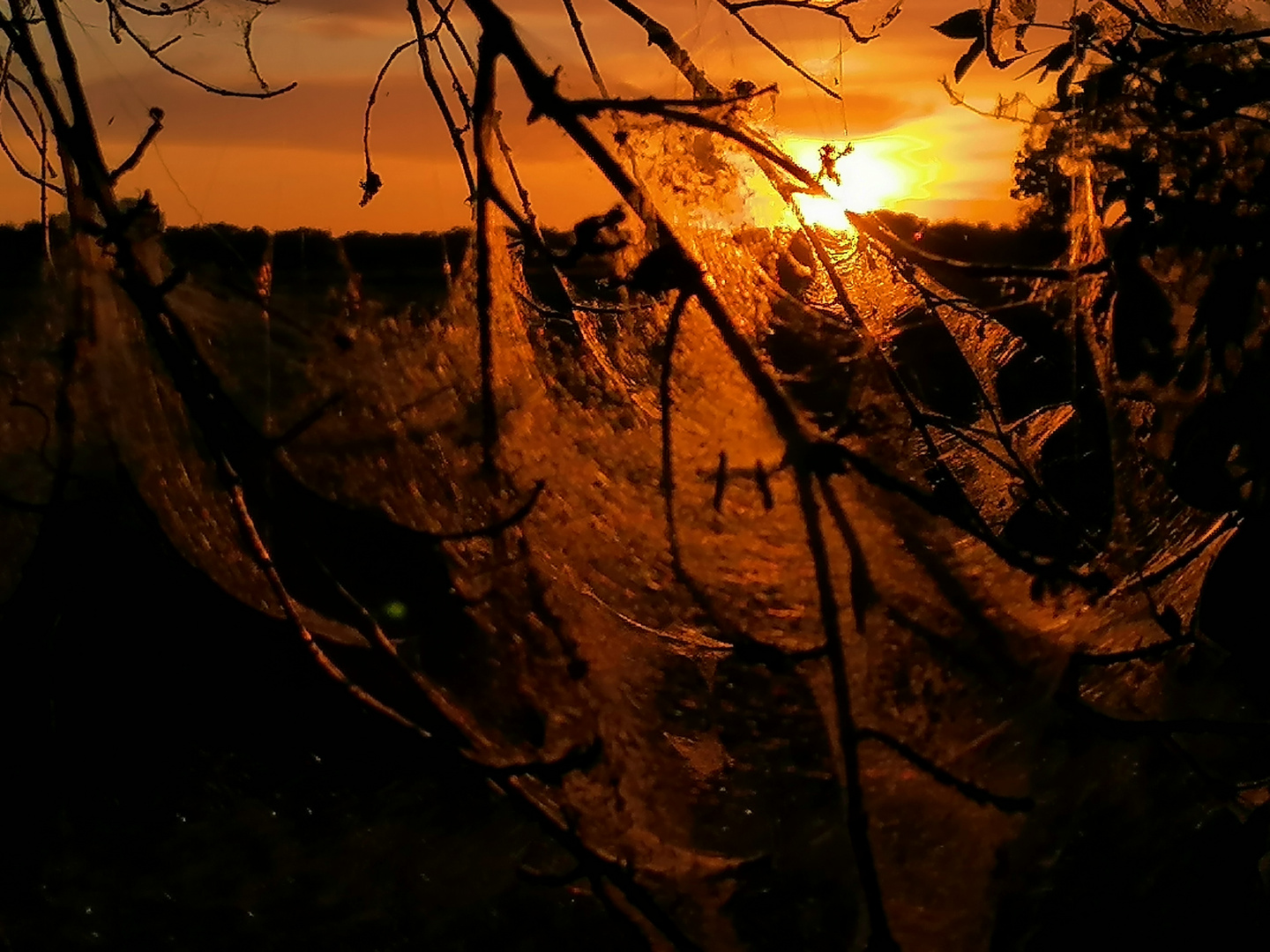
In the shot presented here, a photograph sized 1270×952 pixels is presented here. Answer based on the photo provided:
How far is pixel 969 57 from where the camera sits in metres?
1.79

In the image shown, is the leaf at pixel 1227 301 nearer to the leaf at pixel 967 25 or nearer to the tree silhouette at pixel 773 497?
the tree silhouette at pixel 773 497

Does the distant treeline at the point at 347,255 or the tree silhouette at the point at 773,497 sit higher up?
the distant treeline at the point at 347,255

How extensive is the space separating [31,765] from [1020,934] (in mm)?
1824

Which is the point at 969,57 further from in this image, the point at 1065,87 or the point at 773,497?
the point at 773,497

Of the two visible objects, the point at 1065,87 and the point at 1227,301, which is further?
the point at 1065,87

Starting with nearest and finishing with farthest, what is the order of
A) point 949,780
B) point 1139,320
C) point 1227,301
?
1. point 1227,301
2. point 1139,320
3. point 949,780

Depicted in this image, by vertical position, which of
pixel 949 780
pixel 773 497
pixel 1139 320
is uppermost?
pixel 1139 320

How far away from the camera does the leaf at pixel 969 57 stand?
1.79m

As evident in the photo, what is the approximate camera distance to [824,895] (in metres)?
2.00

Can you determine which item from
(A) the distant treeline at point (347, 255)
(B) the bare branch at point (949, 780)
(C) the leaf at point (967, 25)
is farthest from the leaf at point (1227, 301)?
(B) the bare branch at point (949, 780)

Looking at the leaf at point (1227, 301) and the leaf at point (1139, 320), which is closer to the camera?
the leaf at point (1227, 301)

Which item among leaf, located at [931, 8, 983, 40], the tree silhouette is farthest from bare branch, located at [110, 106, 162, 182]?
leaf, located at [931, 8, 983, 40]

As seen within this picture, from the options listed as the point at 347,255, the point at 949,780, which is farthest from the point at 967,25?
the point at 949,780

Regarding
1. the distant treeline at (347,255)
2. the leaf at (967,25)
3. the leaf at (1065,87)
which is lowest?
the distant treeline at (347,255)
